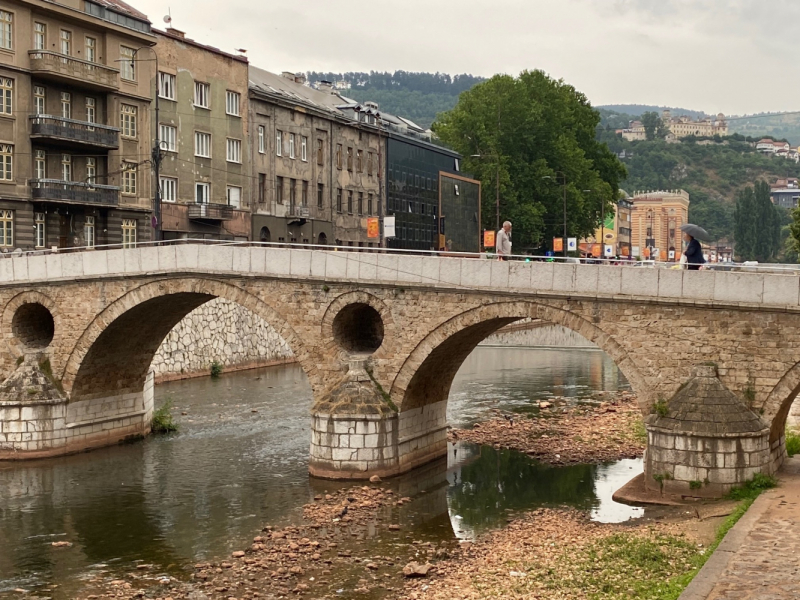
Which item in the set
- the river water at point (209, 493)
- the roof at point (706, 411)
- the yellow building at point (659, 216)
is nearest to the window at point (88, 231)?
the river water at point (209, 493)

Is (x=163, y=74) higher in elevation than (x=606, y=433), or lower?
higher

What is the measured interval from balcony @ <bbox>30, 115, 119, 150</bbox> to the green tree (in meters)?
27.8

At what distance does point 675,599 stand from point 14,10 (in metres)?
32.0

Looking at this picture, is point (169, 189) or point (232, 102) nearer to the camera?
point (169, 189)

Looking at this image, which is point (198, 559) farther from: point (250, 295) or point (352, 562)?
point (250, 295)

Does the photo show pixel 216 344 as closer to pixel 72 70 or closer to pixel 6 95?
pixel 72 70

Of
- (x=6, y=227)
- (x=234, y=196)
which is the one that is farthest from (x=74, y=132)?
(x=234, y=196)

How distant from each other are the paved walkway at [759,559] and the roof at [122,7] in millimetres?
31748

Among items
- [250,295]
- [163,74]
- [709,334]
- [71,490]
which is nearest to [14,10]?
[163,74]

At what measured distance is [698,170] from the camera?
606ft

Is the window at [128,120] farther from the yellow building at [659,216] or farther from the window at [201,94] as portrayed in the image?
the yellow building at [659,216]

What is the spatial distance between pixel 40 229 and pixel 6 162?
2864mm

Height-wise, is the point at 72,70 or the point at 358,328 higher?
the point at 72,70

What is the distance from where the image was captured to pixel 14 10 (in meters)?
38.9
